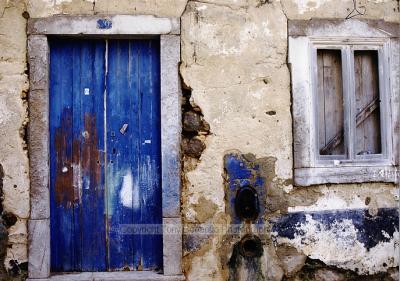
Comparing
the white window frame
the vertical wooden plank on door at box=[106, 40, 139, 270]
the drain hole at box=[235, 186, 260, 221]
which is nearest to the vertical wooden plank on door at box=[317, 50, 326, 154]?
the white window frame

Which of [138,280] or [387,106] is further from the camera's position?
[387,106]

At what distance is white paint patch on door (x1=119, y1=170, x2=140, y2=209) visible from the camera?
4305mm

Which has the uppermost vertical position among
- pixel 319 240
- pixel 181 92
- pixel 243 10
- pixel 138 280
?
pixel 243 10

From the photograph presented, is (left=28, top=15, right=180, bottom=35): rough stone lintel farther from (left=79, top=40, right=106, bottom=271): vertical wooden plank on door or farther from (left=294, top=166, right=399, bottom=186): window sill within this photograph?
(left=294, top=166, right=399, bottom=186): window sill

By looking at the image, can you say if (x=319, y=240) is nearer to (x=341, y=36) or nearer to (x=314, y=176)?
(x=314, y=176)

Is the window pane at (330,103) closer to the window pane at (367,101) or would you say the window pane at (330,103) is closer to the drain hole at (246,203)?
the window pane at (367,101)

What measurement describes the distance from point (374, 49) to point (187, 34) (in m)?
1.79

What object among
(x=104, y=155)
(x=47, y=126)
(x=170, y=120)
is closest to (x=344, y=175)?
(x=170, y=120)

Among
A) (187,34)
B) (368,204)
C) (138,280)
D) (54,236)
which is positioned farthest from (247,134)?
(54,236)

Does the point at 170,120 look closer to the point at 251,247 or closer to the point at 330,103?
the point at 251,247

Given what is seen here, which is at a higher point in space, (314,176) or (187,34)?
(187,34)

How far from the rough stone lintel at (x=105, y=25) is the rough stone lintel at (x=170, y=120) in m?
0.11

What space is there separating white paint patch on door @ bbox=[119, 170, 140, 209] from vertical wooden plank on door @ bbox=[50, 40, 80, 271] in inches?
17.8

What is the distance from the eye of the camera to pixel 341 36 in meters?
4.38
